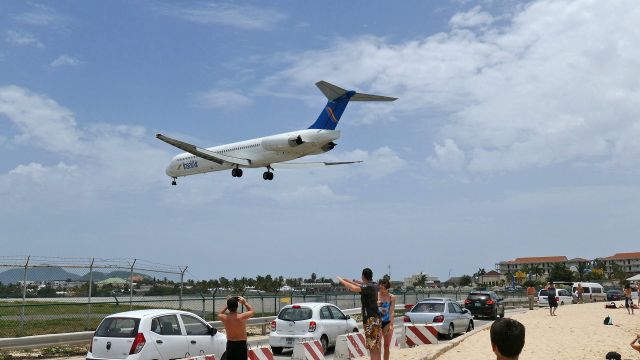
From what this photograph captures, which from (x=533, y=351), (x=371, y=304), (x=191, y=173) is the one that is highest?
(x=191, y=173)

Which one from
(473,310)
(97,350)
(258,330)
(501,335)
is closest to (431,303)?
(258,330)

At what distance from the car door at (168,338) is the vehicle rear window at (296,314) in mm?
4988

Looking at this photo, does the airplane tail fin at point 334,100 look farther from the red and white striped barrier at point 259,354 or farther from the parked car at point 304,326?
the red and white striped barrier at point 259,354

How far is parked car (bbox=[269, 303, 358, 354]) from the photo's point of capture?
54.9 feet

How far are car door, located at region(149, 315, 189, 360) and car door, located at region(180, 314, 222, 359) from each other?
0.15 m

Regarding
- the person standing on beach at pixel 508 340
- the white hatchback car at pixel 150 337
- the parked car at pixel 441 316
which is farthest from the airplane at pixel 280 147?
the person standing on beach at pixel 508 340

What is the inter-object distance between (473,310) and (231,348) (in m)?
23.7

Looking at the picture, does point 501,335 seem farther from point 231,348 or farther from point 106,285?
point 106,285

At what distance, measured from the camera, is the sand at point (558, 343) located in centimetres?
1586

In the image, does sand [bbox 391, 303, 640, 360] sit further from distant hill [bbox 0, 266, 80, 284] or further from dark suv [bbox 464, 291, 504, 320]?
distant hill [bbox 0, 266, 80, 284]

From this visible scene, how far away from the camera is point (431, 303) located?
72.0ft

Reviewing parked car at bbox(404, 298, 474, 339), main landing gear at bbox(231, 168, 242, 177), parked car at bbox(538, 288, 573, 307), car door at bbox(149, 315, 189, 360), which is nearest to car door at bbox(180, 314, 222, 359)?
car door at bbox(149, 315, 189, 360)

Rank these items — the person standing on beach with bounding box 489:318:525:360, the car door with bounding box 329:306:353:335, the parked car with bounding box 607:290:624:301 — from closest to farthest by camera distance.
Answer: the person standing on beach with bounding box 489:318:525:360 < the car door with bounding box 329:306:353:335 < the parked car with bounding box 607:290:624:301

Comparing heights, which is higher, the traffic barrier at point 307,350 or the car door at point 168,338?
the car door at point 168,338
